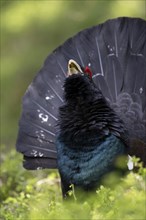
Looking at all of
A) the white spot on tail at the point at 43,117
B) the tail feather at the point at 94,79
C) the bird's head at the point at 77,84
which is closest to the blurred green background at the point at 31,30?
the tail feather at the point at 94,79

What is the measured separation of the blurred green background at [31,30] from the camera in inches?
409

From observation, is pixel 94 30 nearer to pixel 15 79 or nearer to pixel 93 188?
pixel 93 188

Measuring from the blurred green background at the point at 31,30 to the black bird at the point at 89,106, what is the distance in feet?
9.73

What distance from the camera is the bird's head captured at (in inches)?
233

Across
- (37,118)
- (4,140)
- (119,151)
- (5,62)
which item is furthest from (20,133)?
(5,62)

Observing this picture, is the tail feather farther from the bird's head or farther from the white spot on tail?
the bird's head

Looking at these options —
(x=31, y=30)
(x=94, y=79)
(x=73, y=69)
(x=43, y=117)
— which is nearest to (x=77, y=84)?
(x=73, y=69)

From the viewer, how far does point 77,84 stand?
5965 millimetres

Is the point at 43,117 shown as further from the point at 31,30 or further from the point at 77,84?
the point at 31,30

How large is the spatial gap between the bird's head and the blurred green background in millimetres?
3953

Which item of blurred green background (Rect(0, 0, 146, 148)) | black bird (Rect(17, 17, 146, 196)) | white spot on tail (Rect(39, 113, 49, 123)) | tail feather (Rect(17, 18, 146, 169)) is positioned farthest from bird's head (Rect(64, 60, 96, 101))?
blurred green background (Rect(0, 0, 146, 148))

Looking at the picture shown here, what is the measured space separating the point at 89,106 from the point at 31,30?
5314 mm

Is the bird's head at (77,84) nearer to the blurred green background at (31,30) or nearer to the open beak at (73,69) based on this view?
the open beak at (73,69)

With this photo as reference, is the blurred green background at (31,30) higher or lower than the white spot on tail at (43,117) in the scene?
higher
